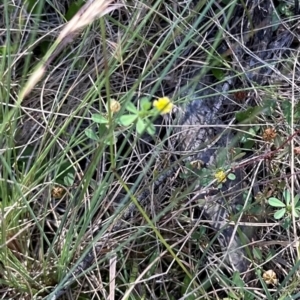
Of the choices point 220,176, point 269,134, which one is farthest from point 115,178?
point 269,134

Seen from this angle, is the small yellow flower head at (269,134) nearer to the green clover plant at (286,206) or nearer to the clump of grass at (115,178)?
the clump of grass at (115,178)

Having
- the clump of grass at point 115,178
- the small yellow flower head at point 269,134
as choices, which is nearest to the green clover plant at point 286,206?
the clump of grass at point 115,178

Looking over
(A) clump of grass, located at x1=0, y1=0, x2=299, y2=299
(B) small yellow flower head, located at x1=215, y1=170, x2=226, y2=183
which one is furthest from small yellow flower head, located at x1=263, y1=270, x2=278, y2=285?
(B) small yellow flower head, located at x1=215, y1=170, x2=226, y2=183

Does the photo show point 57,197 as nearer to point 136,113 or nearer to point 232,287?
point 232,287

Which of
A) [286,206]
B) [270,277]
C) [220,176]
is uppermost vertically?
[220,176]

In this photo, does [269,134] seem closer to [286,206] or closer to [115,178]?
[286,206]

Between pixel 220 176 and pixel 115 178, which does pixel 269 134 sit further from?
pixel 115 178

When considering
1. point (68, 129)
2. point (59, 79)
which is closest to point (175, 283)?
point (68, 129)

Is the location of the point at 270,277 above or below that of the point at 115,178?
below

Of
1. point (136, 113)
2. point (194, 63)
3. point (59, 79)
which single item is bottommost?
point (194, 63)

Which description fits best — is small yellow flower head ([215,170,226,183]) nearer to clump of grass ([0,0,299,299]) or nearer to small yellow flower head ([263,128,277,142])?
clump of grass ([0,0,299,299])

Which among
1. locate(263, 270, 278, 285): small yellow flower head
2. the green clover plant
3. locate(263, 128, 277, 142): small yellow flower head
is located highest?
locate(263, 128, 277, 142): small yellow flower head
